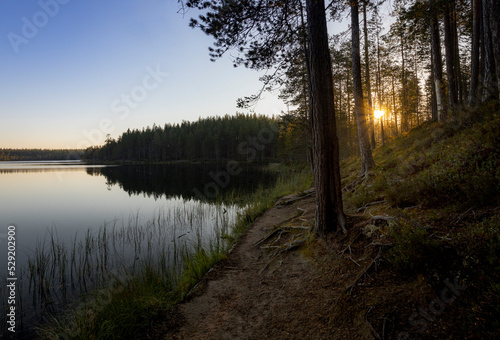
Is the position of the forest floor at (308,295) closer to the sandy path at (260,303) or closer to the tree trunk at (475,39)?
the sandy path at (260,303)

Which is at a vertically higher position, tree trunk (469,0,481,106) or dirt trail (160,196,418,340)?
tree trunk (469,0,481,106)

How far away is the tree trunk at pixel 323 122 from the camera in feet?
16.1

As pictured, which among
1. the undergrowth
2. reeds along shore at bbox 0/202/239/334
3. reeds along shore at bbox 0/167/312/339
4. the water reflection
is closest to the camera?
the undergrowth

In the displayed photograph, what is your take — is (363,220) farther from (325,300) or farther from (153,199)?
(153,199)

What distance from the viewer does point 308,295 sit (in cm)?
369

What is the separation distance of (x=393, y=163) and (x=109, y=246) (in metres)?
11.3

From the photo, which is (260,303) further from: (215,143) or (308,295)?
(215,143)

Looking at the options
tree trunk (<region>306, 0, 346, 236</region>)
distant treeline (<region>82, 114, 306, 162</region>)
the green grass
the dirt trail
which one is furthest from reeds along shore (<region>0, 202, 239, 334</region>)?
distant treeline (<region>82, 114, 306, 162</region>)

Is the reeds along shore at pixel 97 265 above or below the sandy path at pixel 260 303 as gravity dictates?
below

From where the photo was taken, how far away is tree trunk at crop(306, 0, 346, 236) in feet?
16.1

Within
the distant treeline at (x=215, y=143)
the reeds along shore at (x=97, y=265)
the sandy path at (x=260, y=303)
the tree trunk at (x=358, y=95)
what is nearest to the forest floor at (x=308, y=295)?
the sandy path at (x=260, y=303)

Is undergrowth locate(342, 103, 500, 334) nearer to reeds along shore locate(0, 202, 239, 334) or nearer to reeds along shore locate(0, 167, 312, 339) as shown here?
reeds along shore locate(0, 167, 312, 339)

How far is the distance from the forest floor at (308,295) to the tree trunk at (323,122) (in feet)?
1.82

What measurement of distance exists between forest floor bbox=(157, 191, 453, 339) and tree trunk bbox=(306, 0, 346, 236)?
0.55 m
